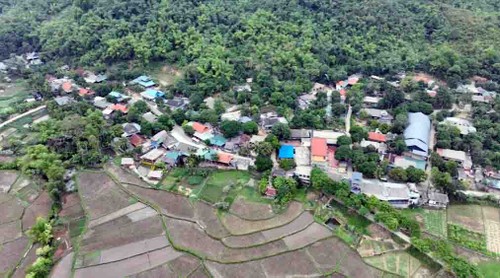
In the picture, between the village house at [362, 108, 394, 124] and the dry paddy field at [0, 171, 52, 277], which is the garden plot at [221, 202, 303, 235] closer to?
the dry paddy field at [0, 171, 52, 277]

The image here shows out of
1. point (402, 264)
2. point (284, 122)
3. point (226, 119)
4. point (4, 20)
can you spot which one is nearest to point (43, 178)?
point (226, 119)

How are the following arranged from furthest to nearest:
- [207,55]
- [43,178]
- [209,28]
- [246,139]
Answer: [209,28], [207,55], [246,139], [43,178]

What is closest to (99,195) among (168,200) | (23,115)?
(168,200)

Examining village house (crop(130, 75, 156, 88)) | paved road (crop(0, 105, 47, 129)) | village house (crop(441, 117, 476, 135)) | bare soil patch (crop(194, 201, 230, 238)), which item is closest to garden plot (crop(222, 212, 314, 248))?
bare soil patch (crop(194, 201, 230, 238))

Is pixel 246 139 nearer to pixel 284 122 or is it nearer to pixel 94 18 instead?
pixel 284 122

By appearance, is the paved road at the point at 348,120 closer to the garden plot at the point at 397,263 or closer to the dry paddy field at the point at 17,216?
the garden plot at the point at 397,263

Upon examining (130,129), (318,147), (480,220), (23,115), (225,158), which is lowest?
(480,220)

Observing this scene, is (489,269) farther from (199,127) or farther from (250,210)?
(199,127)
